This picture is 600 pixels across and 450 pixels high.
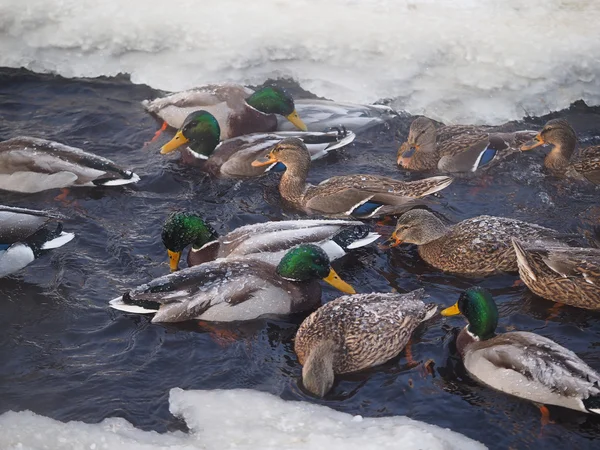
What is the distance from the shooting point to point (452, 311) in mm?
6535

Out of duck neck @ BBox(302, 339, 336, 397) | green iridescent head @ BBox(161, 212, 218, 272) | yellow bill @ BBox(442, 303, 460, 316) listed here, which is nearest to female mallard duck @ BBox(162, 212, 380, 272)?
green iridescent head @ BBox(161, 212, 218, 272)

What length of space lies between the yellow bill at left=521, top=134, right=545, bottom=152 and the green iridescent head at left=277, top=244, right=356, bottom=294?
3034mm

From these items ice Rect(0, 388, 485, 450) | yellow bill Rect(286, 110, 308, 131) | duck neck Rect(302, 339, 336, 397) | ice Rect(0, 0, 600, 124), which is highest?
ice Rect(0, 0, 600, 124)

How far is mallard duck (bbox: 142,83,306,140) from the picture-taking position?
954 centimetres

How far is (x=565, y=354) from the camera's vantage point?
579 cm

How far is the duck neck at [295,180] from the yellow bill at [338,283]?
5.15 feet

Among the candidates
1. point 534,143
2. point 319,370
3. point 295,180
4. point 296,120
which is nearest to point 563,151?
point 534,143

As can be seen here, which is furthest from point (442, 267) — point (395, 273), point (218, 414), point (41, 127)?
point (41, 127)

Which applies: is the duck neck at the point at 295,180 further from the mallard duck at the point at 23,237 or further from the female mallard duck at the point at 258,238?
the mallard duck at the point at 23,237

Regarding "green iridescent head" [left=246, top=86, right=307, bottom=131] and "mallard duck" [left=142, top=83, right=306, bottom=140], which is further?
"mallard duck" [left=142, top=83, right=306, bottom=140]

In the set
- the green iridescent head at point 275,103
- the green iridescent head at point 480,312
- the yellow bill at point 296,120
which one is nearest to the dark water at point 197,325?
the green iridescent head at point 480,312

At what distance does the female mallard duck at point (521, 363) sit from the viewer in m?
5.62

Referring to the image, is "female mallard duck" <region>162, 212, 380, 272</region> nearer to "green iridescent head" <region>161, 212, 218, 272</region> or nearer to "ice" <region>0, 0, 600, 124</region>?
"green iridescent head" <region>161, 212, 218, 272</region>

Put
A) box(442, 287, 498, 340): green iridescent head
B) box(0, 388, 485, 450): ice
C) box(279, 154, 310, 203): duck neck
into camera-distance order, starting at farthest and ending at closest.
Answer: box(279, 154, 310, 203): duck neck → box(442, 287, 498, 340): green iridescent head → box(0, 388, 485, 450): ice
